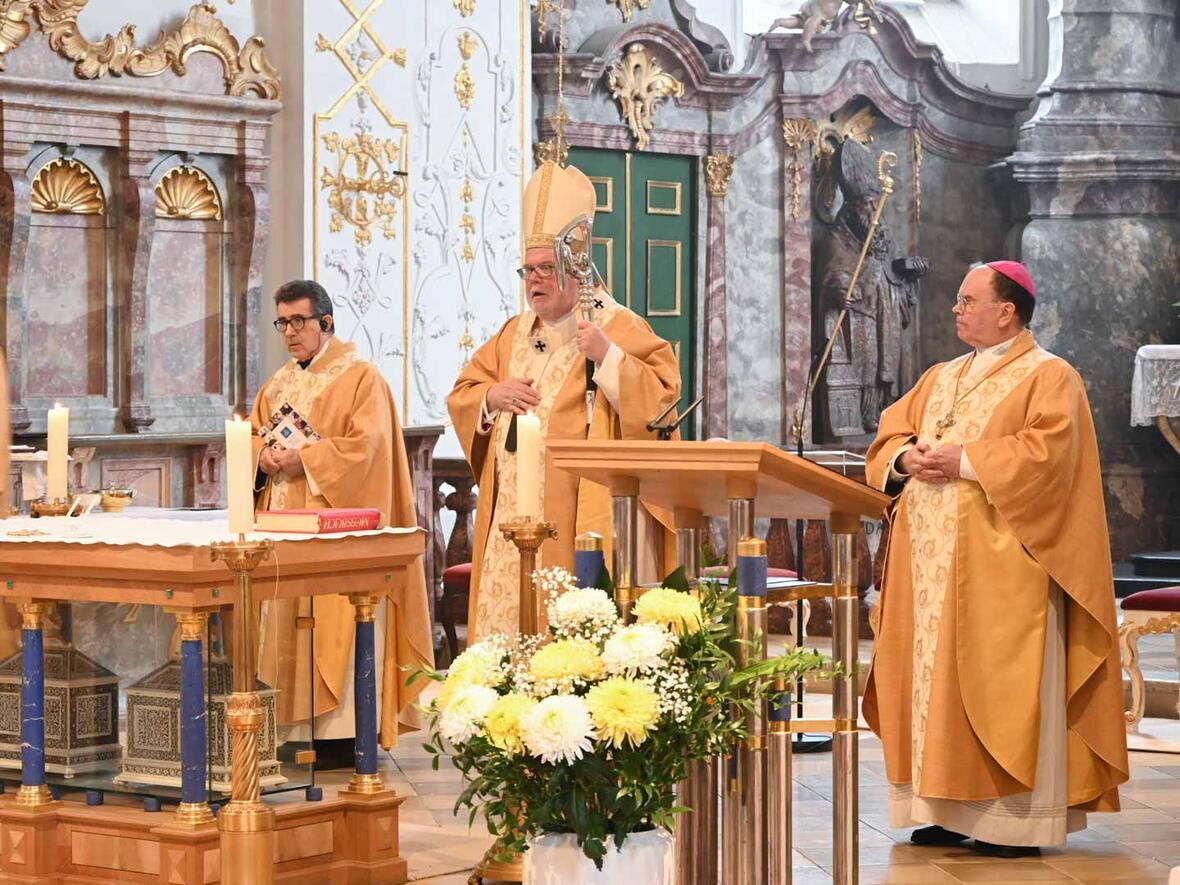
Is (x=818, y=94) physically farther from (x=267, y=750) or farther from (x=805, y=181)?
(x=267, y=750)

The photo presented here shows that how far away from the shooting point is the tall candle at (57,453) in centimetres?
530

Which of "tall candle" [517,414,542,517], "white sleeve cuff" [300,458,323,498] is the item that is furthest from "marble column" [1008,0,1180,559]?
"tall candle" [517,414,542,517]

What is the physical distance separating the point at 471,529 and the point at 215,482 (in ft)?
4.73

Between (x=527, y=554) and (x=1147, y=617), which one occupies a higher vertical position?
(x=527, y=554)

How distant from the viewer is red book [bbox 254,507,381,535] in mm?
4980

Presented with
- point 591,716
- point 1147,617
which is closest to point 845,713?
point 591,716

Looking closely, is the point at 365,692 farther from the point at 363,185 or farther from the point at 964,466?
the point at 363,185

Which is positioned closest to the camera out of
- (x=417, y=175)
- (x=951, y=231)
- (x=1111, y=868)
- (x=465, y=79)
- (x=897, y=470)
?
(x=1111, y=868)

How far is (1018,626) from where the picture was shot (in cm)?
568

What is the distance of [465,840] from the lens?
5.81 metres

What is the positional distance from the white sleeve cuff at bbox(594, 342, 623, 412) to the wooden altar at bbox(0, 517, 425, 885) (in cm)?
70

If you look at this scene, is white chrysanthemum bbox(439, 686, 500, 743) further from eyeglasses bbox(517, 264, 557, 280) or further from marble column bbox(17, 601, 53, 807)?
eyeglasses bbox(517, 264, 557, 280)

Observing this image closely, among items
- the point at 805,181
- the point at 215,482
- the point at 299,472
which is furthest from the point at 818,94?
the point at 299,472

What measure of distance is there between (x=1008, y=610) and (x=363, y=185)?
5675 millimetres
